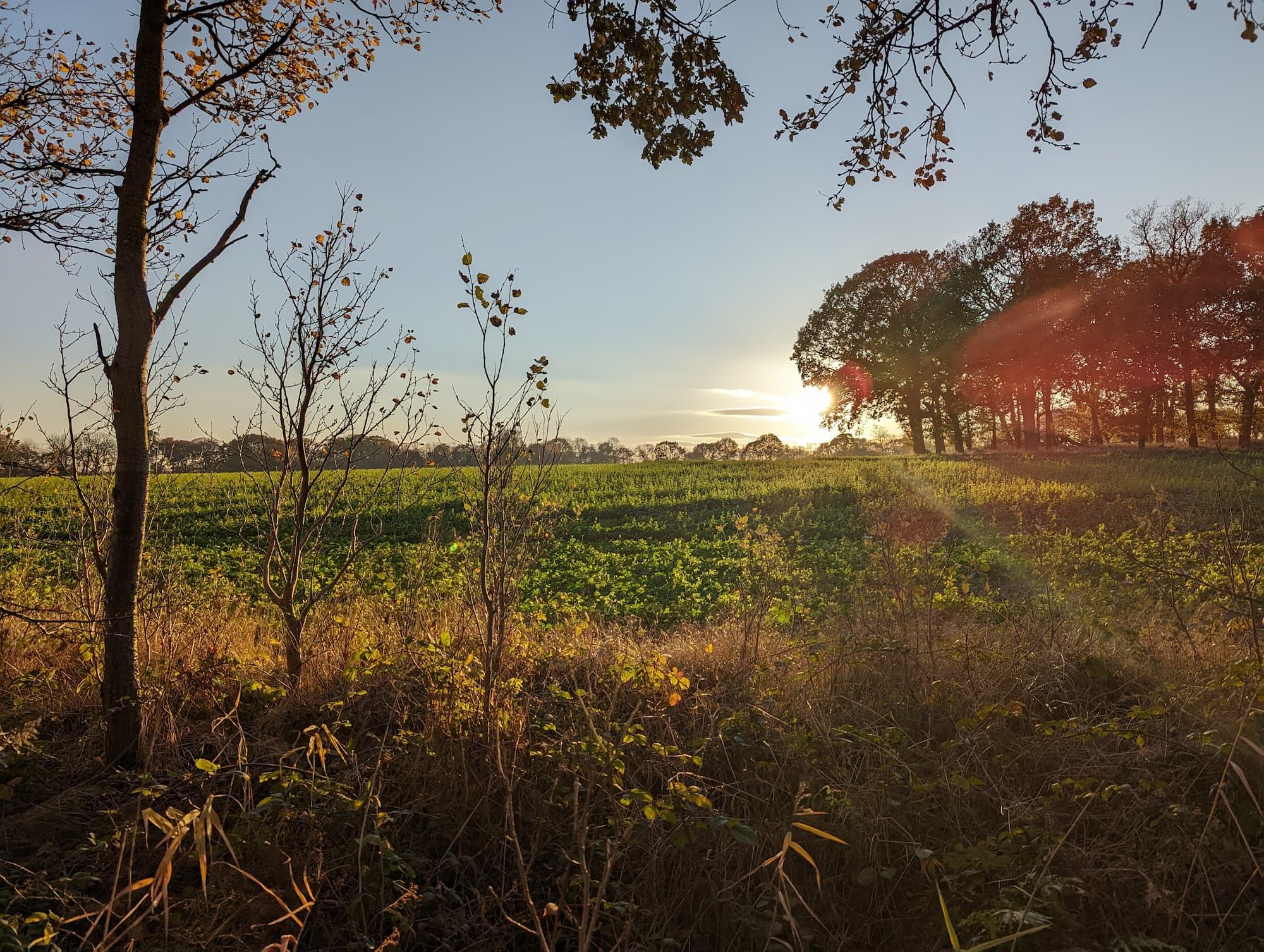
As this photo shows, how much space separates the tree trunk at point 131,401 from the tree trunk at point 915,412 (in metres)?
40.8

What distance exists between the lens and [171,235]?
4047 mm

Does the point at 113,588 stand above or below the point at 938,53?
below

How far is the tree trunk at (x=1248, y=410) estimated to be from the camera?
2933 cm

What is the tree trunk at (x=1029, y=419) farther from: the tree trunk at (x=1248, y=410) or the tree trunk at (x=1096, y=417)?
the tree trunk at (x=1248, y=410)

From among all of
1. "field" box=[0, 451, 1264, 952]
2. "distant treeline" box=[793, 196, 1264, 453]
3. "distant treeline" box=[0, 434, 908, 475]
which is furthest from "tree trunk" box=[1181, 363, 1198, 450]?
"distant treeline" box=[0, 434, 908, 475]

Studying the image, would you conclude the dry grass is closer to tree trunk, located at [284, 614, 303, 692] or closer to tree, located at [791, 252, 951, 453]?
tree trunk, located at [284, 614, 303, 692]

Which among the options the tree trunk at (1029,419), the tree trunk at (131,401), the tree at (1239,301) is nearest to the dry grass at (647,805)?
the tree trunk at (131,401)

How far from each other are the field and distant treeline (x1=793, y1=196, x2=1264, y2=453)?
31.5 m

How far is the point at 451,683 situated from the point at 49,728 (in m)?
2.36

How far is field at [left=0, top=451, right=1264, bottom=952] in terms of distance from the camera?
2.67 m

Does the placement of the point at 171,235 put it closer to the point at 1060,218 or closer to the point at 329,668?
the point at 329,668

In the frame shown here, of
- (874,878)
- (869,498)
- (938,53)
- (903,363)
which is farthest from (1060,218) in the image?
(874,878)

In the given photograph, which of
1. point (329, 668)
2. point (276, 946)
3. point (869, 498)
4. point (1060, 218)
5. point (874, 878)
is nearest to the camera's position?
point (276, 946)

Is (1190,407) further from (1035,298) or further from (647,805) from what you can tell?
(647,805)
